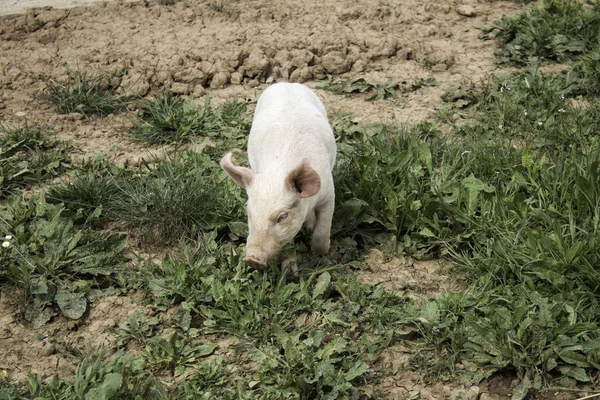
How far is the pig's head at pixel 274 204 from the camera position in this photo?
3.63 meters

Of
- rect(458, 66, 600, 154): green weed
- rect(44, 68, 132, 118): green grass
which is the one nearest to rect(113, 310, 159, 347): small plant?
rect(44, 68, 132, 118): green grass

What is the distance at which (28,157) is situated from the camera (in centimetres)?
526

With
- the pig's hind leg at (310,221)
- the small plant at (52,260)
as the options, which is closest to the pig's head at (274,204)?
the pig's hind leg at (310,221)

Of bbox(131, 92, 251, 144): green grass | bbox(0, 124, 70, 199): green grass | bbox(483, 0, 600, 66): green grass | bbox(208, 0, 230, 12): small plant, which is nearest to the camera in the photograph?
bbox(0, 124, 70, 199): green grass

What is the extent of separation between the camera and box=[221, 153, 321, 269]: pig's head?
3.63m

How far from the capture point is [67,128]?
565cm

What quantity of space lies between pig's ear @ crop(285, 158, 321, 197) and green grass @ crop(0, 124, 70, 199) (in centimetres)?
225

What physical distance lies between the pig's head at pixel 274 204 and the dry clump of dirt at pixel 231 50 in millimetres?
2070

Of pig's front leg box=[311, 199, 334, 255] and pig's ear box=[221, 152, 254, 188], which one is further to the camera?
pig's front leg box=[311, 199, 334, 255]

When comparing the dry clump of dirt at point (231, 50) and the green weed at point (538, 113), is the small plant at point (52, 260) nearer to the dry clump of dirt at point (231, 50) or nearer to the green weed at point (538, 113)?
the dry clump of dirt at point (231, 50)

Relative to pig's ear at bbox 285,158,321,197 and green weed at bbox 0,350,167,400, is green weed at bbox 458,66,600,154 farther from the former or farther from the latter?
green weed at bbox 0,350,167,400

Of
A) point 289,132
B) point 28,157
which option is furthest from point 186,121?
point 289,132

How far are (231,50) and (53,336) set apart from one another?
3.26 m

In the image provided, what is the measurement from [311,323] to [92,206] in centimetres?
175
